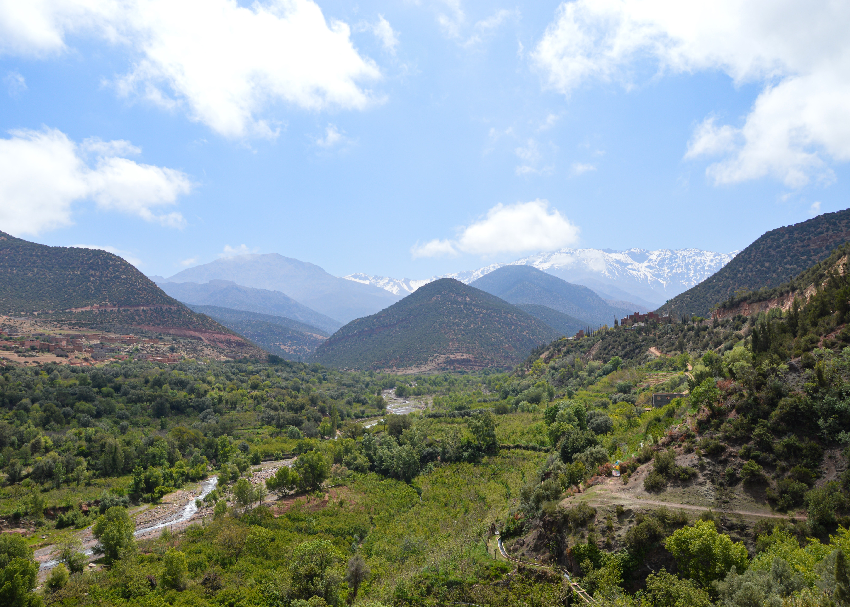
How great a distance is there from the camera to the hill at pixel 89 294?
353ft

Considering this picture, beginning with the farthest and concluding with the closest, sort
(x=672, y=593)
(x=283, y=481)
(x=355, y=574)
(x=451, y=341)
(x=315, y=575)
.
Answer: (x=451, y=341) < (x=283, y=481) < (x=355, y=574) < (x=315, y=575) < (x=672, y=593)

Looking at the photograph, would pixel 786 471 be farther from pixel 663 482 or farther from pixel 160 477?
pixel 160 477

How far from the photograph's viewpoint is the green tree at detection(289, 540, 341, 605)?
88.5ft

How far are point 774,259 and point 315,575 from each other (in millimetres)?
125481

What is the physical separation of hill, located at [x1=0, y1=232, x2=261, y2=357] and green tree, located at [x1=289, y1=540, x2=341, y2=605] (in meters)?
109

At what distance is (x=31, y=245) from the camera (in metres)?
127

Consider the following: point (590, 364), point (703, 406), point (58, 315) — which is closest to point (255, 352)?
point (58, 315)

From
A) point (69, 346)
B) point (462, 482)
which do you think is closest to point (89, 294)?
point (69, 346)

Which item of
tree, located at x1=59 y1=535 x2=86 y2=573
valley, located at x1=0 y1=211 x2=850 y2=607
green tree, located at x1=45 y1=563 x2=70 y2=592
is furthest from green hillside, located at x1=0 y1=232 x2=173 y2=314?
green tree, located at x1=45 y1=563 x2=70 y2=592

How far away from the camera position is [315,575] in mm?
27734

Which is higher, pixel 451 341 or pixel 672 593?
pixel 451 341

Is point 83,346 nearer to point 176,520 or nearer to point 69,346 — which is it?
point 69,346

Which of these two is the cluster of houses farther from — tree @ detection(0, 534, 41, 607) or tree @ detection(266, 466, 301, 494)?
tree @ detection(0, 534, 41, 607)

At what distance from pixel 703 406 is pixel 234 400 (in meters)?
82.1
